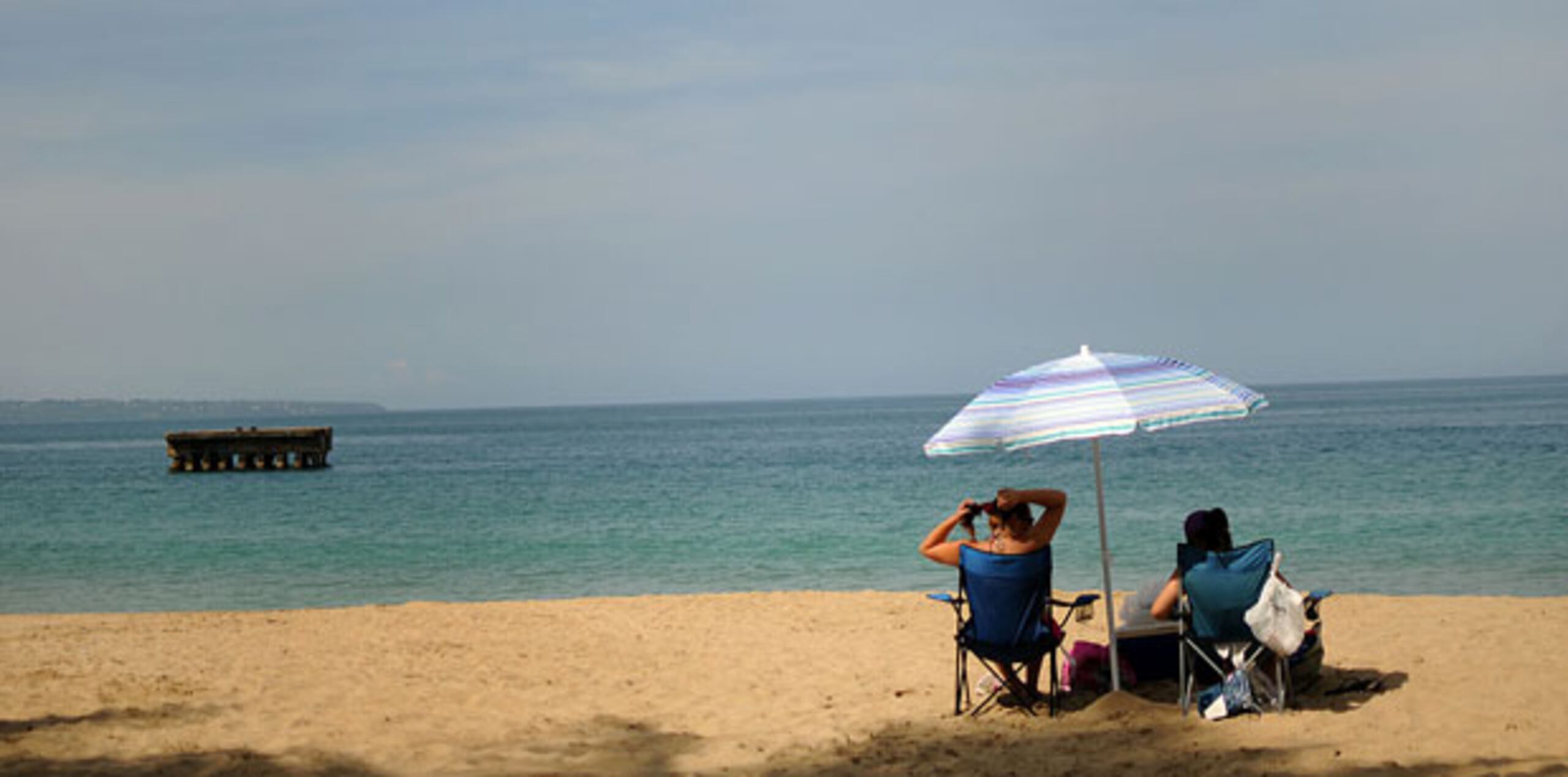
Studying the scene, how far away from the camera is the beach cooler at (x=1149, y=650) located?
7090 mm

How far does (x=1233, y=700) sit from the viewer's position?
21.1 feet

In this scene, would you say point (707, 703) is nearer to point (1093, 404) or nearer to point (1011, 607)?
point (1011, 607)

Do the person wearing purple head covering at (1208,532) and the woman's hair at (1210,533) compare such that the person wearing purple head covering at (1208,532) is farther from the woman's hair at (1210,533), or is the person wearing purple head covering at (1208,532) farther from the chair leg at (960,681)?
the chair leg at (960,681)

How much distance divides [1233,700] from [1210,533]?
2.60 feet

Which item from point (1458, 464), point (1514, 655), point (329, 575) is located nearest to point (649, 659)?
point (1514, 655)

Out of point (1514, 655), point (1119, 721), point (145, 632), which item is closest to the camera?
point (1119, 721)

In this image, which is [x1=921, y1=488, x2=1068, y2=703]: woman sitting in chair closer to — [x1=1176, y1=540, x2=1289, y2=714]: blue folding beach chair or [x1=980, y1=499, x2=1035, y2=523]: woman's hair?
[x1=980, y1=499, x2=1035, y2=523]: woman's hair

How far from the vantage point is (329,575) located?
19000mm

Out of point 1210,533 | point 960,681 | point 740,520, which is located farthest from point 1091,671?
point 740,520

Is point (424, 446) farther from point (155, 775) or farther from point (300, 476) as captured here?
point (155, 775)

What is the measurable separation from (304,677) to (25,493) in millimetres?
40089

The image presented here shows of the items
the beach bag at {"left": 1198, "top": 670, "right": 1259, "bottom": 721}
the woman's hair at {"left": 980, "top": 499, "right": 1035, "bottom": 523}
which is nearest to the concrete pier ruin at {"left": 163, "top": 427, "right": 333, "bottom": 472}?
the woman's hair at {"left": 980, "top": 499, "right": 1035, "bottom": 523}

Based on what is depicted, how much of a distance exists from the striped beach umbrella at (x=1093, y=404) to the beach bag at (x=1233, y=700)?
558mm

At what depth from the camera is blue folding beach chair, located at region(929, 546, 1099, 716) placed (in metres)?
6.55
